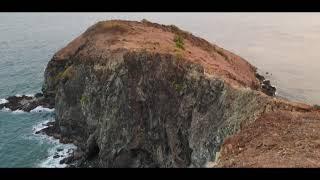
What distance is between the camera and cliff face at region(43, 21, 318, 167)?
28172 millimetres

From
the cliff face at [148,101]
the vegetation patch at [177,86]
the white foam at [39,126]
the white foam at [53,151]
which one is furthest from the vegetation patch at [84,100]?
the vegetation patch at [177,86]

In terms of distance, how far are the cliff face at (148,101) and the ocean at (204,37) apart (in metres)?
3.15

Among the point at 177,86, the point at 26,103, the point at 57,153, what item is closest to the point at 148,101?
the point at 177,86

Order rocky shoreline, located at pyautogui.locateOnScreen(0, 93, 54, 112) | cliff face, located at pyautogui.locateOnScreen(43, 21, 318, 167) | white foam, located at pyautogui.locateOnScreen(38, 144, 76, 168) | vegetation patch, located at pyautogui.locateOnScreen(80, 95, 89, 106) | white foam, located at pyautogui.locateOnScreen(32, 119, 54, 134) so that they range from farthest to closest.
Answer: rocky shoreline, located at pyautogui.locateOnScreen(0, 93, 54, 112), white foam, located at pyautogui.locateOnScreen(32, 119, 54, 134), vegetation patch, located at pyautogui.locateOnScreen(80, 95, 89, 106), white foam, located at pyautogui.locateOnScreen(38, 144, 76, 168), cliff face, located at pyautogui.locateOnScreen(43, 21, 318, 167)

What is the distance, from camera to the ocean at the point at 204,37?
46062 mm

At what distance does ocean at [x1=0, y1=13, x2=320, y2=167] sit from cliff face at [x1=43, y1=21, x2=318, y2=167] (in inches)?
124

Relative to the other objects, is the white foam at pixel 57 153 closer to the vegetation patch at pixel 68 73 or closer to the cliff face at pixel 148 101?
the cliff face at pixel 148 101

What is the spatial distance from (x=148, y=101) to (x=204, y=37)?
91.1 feet

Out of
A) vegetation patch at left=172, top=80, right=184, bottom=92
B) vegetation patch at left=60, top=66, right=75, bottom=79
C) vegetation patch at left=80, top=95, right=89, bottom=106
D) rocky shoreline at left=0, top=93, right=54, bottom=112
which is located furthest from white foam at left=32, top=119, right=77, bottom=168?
vegetation patch at left=172, top=80, right=184, bottom=92

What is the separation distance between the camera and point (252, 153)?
19.1 meters

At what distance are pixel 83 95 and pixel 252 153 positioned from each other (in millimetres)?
30644

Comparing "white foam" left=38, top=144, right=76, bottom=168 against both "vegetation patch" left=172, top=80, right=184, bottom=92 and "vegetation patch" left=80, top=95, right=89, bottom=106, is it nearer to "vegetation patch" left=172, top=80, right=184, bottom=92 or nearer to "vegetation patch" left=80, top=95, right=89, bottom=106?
"vegetation patch" left=80, top=95, right=89, bottom=106
